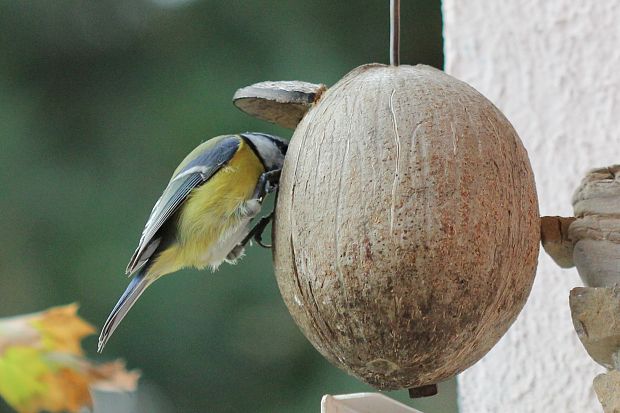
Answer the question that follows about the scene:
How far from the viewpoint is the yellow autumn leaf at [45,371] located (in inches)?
9.2

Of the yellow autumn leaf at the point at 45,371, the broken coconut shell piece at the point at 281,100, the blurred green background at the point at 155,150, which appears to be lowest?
the blurred green background at the point at 155,150

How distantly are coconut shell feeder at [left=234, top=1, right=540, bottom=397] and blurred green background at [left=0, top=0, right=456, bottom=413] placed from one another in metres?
1.08

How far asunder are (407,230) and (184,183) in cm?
44

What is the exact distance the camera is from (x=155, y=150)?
2.00 m

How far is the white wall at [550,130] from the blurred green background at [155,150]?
0.55m

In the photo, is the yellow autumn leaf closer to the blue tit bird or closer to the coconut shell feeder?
the coconut shell feeder

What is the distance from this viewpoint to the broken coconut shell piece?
34.7 inches

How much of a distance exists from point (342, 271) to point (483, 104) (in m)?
0.20

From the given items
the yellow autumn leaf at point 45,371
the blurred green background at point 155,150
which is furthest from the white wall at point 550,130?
the yellow autumn leaf at point 45,371

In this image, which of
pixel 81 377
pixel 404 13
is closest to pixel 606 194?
pixel 81 377

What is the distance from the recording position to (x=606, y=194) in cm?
85

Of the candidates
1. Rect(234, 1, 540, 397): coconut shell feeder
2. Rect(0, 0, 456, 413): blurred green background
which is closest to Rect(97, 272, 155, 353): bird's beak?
Rect(234, 1, 540, 397): coconut shell feeder

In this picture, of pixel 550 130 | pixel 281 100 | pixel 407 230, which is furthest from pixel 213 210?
pixel 550 130

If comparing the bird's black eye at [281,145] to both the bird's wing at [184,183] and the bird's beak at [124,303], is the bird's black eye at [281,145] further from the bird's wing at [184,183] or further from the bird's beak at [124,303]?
the bird's beak at [124,303]
